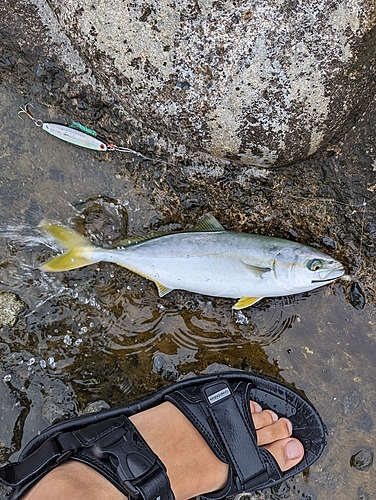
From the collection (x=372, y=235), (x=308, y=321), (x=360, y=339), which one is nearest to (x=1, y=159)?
(x=308, y=321)

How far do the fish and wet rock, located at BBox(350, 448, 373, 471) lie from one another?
1181 mm

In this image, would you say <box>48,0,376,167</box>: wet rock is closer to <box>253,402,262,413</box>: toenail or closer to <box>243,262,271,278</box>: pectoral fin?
<box>243,262,271,278</box>: pectoral fin

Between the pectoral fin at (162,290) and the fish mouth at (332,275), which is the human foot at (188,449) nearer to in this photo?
the pectoral fin at (162,290)

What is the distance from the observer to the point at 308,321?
9.77 ft

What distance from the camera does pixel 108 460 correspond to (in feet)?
8.23

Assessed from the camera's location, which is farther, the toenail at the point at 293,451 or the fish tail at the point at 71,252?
the toenail at the point at 293,451

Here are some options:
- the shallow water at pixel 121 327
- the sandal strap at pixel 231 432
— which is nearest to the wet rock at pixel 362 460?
the shallow water at pixel 121 327

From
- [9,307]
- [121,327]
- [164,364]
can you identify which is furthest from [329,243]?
[9,307]

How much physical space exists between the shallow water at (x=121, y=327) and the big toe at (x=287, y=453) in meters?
0.14

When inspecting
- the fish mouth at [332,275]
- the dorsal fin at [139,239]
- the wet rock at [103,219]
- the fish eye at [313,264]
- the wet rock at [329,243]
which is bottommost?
the fish mouth at [332,275]

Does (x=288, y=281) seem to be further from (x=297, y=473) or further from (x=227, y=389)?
Answer: (x=297, y=473)

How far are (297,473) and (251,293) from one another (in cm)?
126

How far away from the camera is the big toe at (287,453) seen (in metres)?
2.90

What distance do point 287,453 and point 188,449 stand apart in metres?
0.67
